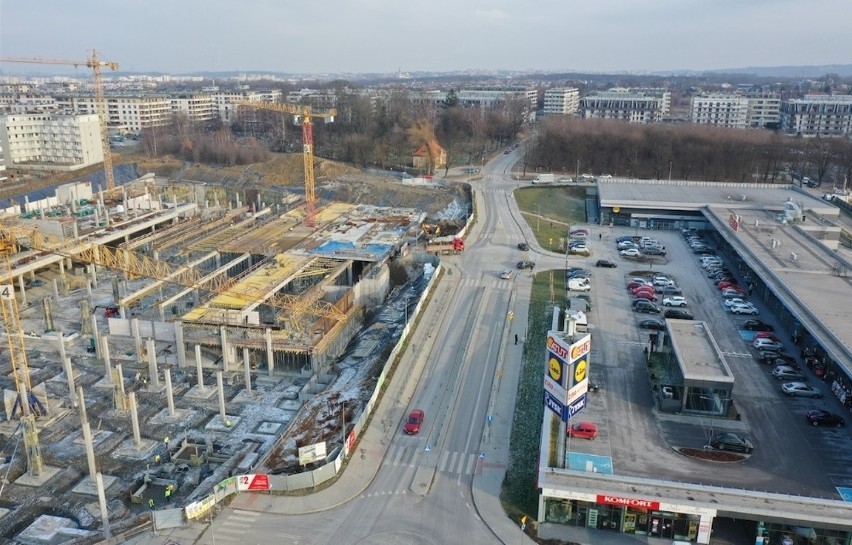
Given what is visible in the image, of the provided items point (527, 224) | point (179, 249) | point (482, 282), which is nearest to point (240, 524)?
point (482, 282)

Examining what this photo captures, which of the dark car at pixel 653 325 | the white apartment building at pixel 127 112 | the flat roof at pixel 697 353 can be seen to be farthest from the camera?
the white apartment building at pixel 127 112

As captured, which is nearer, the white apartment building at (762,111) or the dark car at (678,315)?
the dark car at (678,315)

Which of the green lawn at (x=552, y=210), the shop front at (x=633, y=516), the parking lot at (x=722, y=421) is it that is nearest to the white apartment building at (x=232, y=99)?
the green lawn at (x=552, y=210)

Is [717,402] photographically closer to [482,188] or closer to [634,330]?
[634,330]

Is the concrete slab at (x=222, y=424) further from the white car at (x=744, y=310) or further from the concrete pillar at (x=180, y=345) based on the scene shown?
the white car at (x=744, y=310)

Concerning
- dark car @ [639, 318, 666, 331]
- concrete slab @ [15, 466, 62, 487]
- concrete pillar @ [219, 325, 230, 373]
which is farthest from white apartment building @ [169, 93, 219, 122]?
dark car @ [639, 318, 666, 331]
